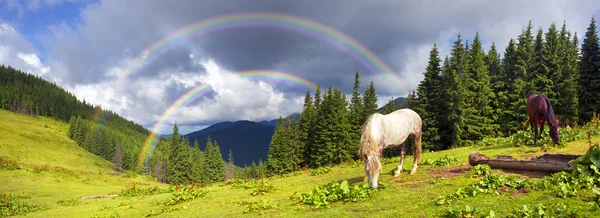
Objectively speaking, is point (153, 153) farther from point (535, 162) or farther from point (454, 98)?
point (535, 162)

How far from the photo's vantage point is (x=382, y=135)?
11328 millimetres

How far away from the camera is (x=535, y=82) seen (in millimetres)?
42781

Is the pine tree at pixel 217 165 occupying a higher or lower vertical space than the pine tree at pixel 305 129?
lower

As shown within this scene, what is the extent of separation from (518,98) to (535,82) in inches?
147

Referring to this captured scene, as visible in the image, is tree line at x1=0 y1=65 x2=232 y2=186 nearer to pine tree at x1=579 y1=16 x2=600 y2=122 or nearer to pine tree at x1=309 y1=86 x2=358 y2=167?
pine tree at x1=309 y1=86 x2=358 y2=167

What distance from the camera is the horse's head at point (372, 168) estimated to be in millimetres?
10094

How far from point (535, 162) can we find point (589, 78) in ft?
149

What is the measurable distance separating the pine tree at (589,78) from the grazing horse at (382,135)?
43.1 meters

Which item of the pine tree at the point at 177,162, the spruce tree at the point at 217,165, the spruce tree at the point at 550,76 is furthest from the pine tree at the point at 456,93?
the pine tree at the point at 177,162

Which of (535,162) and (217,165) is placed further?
(217,165)

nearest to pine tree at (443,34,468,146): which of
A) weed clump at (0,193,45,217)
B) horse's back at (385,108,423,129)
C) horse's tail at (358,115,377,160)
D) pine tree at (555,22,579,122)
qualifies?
pine tree at (555,22,579,122)

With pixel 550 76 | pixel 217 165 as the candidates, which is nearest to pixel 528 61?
pixel 550 76

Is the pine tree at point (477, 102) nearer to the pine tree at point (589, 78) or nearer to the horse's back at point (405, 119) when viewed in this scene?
the pine tree at point (589, 78)

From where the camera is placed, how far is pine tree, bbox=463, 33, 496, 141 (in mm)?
39500
